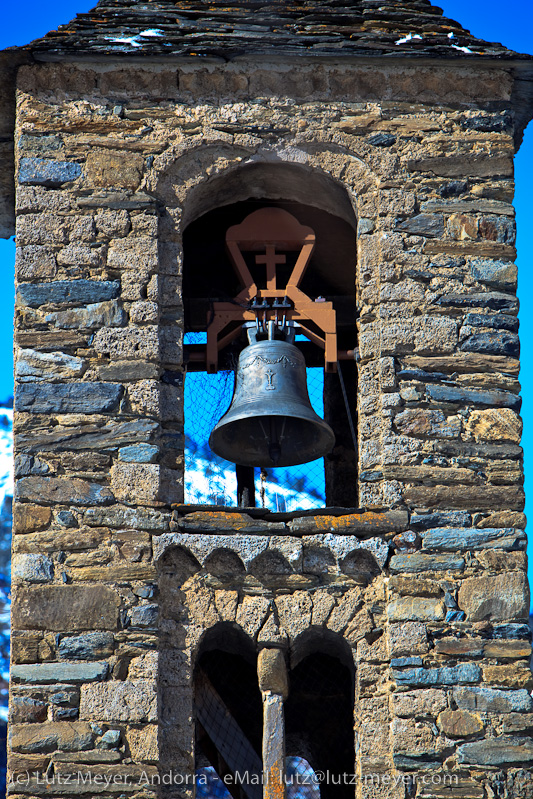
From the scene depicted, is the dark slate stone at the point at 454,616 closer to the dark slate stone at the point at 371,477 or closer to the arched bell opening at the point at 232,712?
the dark slate stone at the point at 371,477

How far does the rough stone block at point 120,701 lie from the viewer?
6.51 metres

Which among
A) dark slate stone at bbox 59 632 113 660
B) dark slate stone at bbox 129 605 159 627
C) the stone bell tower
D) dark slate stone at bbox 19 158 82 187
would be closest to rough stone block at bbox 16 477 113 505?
the stone bell tower

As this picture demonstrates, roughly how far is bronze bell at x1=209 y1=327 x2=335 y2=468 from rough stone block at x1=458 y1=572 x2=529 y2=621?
1117 mm

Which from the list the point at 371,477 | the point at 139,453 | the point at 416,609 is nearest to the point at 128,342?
the point at 139,453

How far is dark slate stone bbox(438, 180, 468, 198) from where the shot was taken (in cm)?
774

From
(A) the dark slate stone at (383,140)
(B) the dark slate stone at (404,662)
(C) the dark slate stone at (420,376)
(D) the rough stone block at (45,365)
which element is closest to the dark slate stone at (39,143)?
(D) the rough stone block at (45,365)

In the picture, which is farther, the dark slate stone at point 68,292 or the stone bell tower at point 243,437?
the dark slate stone at point 68,292

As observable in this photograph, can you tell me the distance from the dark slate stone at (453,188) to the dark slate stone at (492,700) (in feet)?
8.72

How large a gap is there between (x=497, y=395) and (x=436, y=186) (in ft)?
4.04

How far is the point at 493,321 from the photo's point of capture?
295 inches

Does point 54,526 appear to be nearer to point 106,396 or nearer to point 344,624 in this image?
point 106,396

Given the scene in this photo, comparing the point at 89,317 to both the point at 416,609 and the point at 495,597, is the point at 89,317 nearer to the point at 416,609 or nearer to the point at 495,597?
the point at 416,609

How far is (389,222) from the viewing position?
7.66 meters

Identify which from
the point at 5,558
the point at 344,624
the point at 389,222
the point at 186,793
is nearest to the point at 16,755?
the point at 186,793
